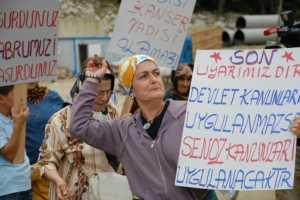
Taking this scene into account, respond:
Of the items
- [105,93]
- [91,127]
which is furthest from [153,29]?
[91,127]

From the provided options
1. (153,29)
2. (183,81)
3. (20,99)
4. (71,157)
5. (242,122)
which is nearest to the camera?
(242,122)

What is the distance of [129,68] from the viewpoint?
3346 mm

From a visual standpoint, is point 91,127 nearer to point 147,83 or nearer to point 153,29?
point 147,83

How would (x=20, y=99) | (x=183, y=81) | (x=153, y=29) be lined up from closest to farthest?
1. (x=20, y=99)
2. (x=153, y=29)
3. (x=183, y=81)

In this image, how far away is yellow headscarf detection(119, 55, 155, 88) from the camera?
11.0ft

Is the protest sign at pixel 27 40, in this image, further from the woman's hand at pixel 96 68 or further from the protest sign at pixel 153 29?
the protest sign at pixel 153 29

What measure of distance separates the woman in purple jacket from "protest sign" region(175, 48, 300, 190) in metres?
0.06

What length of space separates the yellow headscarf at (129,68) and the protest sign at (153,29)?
224 centimetres

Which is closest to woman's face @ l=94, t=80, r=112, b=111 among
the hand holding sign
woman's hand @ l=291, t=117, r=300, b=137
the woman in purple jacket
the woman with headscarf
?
the hand holding sign

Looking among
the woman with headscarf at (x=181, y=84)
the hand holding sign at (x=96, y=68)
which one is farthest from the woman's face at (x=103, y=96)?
the woman with headscarf at (x=181, y=84)

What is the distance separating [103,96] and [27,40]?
0.56 m

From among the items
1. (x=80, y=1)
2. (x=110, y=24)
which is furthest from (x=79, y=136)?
(x=80, y=1)

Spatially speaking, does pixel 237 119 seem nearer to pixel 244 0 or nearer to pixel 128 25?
pixel 128 25

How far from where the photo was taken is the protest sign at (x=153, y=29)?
5.67 meters
